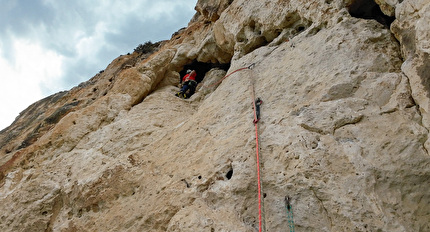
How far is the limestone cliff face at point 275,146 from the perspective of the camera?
3.14m

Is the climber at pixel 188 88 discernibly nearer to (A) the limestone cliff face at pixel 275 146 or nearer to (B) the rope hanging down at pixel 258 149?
(A) the limestone cliff face at pixel 275 146

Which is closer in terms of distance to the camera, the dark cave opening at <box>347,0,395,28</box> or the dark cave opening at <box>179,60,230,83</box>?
the dark cave opening at <box>347,0,395,28</box>

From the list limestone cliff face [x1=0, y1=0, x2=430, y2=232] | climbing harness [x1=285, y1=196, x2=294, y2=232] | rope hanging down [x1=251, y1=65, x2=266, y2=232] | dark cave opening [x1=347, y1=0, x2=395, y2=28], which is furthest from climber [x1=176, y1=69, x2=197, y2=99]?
climbing harness [x1=285, y1=196, x2=294, y2=232]

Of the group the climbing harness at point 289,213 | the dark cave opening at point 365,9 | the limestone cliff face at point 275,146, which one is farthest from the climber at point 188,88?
the climbing harness at point 289,213

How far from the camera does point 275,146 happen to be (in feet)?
13.4

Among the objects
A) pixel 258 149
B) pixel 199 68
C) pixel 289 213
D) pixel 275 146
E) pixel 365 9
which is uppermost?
pixel 199 68

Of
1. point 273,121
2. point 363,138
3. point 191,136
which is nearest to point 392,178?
point 363,138

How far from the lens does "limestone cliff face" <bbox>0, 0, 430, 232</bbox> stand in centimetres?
314

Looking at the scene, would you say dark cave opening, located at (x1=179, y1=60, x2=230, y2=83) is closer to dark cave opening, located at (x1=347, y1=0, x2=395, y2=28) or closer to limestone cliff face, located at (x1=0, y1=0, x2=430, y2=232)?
limestone cliff face, located at (x1=0, y1=0, x2=430, y2=232)

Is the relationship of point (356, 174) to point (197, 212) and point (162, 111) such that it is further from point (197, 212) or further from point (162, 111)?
point (162, 111)

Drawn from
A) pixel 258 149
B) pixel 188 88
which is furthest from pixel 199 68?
pixel 258 149

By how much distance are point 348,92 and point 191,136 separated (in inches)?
120

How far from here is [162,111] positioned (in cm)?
787

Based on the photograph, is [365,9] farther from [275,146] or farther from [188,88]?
[188,88]
